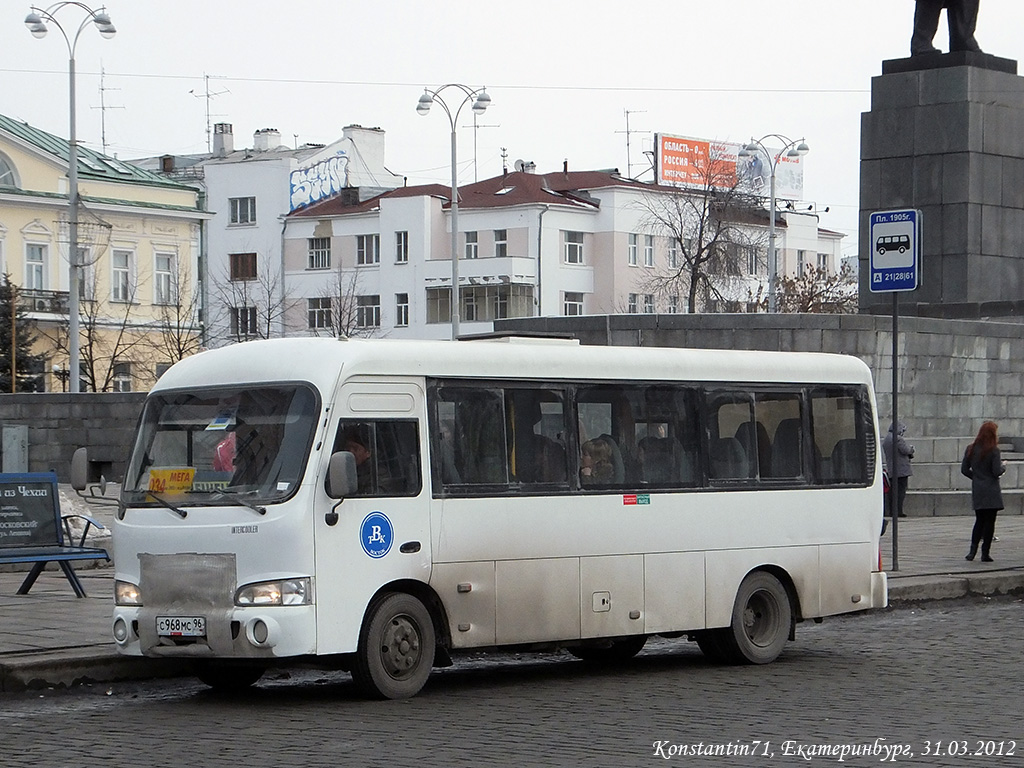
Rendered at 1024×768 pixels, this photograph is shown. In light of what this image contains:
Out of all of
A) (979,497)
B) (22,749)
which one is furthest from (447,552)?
(979,497)

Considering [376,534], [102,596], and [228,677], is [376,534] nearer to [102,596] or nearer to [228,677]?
[228,677]

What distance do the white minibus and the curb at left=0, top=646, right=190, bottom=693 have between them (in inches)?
25.5

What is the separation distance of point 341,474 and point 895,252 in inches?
379

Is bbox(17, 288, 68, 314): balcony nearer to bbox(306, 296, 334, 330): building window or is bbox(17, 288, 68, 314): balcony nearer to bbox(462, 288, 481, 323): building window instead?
bbox(306, 296, 334, 330): building window

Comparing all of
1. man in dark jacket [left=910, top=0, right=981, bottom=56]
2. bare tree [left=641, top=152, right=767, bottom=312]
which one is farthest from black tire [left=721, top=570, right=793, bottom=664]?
bare tree [left=641, top=152, right=767, bottom=312]

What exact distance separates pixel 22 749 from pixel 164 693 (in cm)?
269

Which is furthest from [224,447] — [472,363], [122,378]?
[122,378]

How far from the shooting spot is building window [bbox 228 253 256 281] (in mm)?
98375

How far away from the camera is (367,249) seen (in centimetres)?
9669

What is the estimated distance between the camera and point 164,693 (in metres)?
12.2

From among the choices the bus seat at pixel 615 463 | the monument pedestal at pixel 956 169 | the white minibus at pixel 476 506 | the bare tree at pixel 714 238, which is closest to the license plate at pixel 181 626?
the white minibus at pixel 476 506

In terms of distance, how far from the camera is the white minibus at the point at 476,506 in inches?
435

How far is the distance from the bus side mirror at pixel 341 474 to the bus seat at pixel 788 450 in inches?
156

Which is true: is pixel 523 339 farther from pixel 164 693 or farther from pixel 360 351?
pixel 164 693
